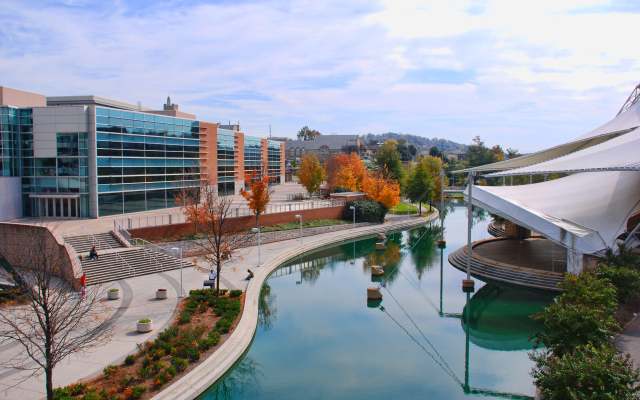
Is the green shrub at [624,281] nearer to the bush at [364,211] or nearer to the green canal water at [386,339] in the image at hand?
the green canal water at [386,339]

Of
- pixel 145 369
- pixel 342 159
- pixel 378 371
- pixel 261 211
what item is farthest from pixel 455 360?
pixel 342 159

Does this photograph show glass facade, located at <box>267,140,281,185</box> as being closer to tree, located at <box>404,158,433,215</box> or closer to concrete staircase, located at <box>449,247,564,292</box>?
tree, located at <box>404,158,433,215</box>

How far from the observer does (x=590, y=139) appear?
1131 inches

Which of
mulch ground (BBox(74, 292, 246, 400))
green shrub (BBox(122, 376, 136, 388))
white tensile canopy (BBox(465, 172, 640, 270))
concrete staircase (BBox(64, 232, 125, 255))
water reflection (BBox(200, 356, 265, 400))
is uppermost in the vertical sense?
white tensile canopy (BBox(465, 172, 640, 270))

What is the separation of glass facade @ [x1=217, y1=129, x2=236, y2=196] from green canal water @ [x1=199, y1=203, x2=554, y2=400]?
23.9 metres

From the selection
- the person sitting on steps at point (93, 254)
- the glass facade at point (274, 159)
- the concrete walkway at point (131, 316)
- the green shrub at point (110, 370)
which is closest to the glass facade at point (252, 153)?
the glass facade at point (274, 159)

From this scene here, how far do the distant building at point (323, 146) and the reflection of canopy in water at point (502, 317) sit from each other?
89291 mm

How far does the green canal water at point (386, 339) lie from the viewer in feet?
42.6

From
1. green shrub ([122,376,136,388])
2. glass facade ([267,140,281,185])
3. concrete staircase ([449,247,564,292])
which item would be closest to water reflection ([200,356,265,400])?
green shrub ([122,376,136,388])

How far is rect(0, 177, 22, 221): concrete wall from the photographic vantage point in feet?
93.7

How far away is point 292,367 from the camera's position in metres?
14.1

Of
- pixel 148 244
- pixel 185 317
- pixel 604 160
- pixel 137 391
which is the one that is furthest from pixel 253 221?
pixel 604 160

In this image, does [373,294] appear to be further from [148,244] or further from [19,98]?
[19,98]

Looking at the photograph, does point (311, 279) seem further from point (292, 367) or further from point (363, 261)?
point (292, 367)
